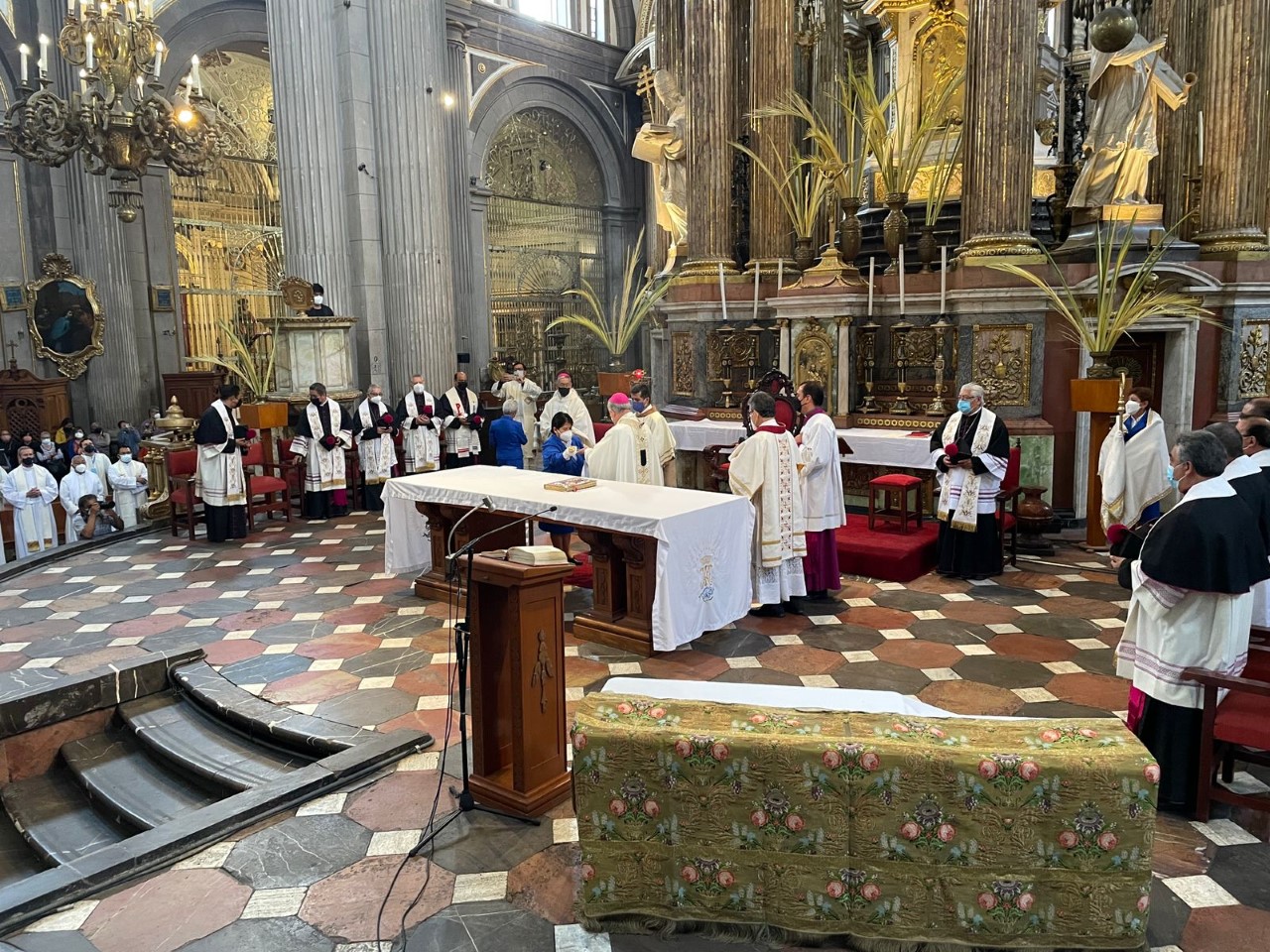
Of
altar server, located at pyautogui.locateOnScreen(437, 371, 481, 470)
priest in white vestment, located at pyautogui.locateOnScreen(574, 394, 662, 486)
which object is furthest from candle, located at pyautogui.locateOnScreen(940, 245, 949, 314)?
altar server, located at pyautogui.locateOnScreen(437, 371, 481, 470)

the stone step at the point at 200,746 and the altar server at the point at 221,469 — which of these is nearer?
the stone step at the point at 200,746

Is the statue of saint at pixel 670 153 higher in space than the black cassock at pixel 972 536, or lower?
Result: higher

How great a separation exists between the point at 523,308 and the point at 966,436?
15643 millimetres

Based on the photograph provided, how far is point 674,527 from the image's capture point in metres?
5.90

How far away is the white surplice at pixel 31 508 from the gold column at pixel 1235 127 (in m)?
12.5

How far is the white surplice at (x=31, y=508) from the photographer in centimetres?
1002

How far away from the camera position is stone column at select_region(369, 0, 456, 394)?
13914 mm

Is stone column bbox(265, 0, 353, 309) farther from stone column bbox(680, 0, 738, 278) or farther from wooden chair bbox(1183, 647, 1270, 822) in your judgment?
wooden chair bbox(1183, 647, 1270, 822)

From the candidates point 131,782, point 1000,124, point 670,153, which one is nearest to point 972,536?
point 1000,124

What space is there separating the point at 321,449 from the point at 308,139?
16.2ft

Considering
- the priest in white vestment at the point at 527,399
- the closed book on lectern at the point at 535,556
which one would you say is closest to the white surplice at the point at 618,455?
the closed book on lectern at the point at 535,556

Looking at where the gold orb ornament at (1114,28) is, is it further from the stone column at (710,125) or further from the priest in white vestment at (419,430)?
the priest in white vestment at (419,430)

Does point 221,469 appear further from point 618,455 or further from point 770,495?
point 770,495

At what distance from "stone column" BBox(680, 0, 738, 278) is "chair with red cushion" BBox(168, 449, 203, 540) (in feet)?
19.8
